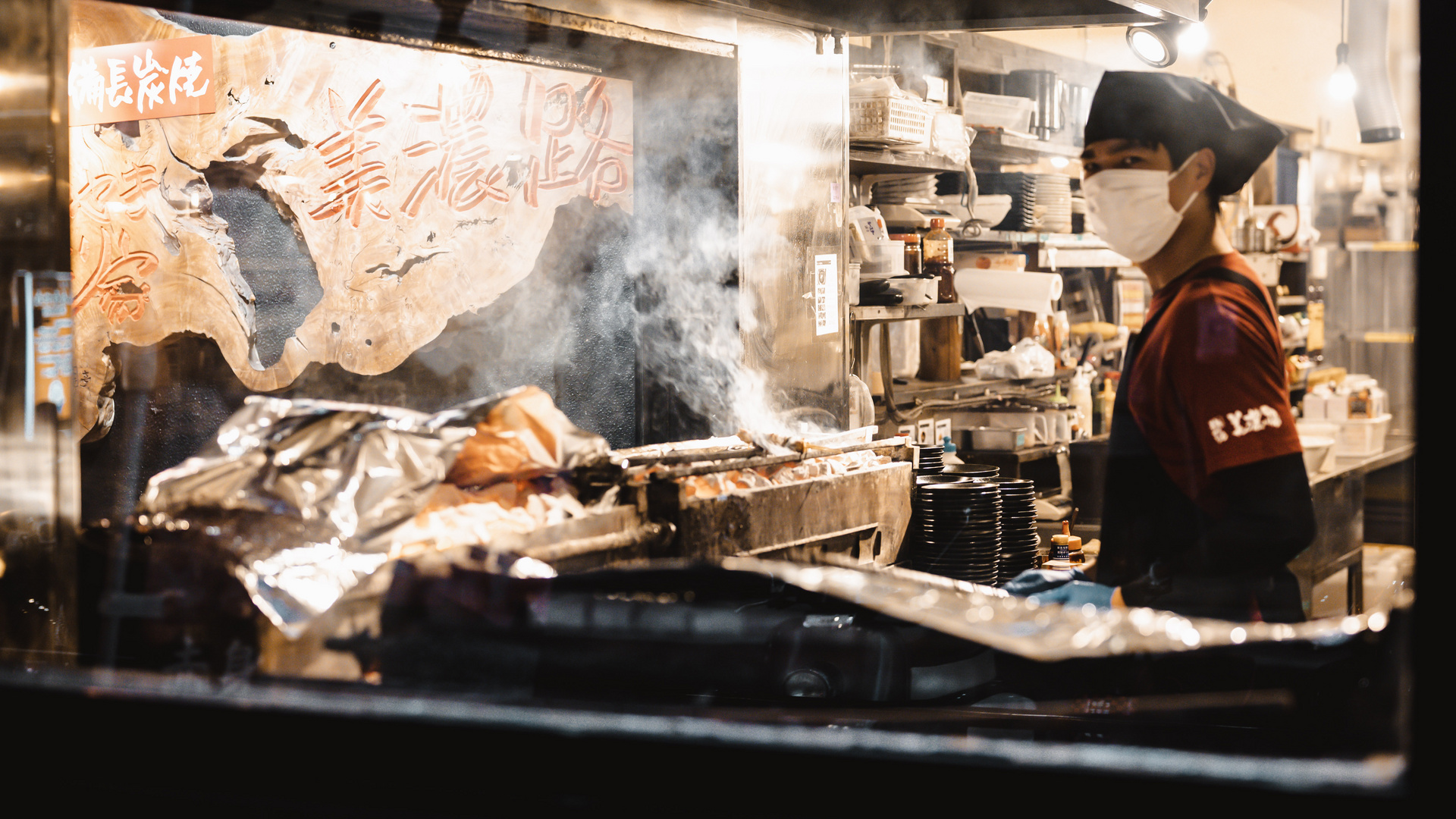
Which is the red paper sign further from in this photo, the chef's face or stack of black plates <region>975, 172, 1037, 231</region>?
stack of black plates <region>975, 172, 1037, 231</region>

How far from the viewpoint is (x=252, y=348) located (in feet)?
9.59

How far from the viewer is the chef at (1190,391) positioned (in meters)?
1.86

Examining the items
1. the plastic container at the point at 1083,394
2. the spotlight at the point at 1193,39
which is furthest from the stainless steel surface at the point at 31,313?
the plastic container at the point at 1083,394

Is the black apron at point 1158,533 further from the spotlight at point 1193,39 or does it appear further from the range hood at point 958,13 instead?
the range hood at point 958,13

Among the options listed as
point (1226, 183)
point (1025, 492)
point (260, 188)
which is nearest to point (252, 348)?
point (260, 188)

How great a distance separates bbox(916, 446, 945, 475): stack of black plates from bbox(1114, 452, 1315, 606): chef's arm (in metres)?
0.96

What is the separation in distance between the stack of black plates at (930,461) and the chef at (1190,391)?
74 centimetres

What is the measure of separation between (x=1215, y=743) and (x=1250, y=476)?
2.45 ft

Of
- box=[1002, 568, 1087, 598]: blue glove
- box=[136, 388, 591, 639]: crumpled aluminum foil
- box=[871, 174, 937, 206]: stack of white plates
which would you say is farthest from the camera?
box=[871, 174, 937, 206]: stack of white plates

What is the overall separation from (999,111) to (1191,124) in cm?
193

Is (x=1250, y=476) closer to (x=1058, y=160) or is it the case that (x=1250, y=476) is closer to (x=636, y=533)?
(x=636, y=533)

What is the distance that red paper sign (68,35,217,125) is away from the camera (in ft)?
9.16

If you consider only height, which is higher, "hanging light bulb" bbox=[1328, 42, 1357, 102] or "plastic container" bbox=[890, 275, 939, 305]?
"hanging light bulb" bbox=[1328, 42, 1357, 102]

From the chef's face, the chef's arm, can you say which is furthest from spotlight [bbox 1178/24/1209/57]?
the chef's arm
